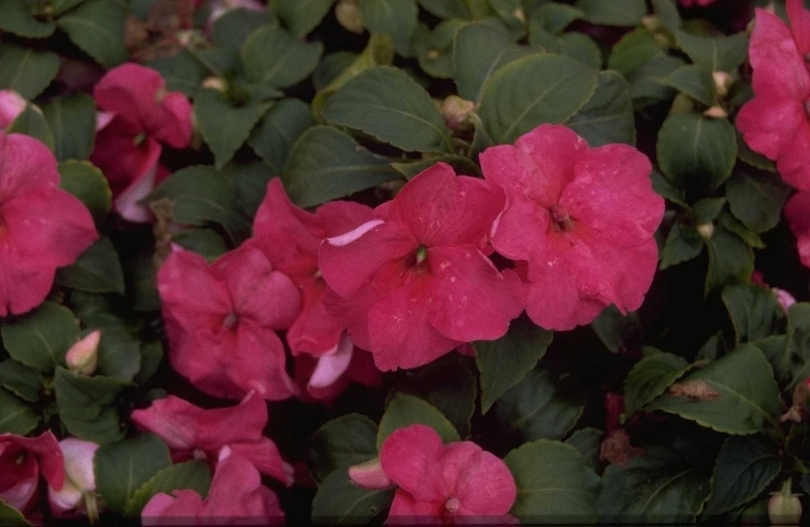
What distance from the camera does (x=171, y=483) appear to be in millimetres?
872

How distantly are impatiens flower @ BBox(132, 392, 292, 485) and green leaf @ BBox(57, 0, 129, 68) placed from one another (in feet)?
1.58

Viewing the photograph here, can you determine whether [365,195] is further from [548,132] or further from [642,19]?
[642,19]

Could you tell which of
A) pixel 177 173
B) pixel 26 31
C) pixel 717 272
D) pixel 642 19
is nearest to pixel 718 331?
pixel 717 272

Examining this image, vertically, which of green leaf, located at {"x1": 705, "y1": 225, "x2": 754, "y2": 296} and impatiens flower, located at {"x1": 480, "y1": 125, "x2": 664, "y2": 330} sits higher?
impatiens flower, located at {"x1": 480, "y1": 125, "x2": 664, "y2": 330}

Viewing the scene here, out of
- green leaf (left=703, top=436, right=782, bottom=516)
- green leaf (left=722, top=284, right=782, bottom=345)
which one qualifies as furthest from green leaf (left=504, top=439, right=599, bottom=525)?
green leaf (left=722, top=284, right=782, bottom=345)

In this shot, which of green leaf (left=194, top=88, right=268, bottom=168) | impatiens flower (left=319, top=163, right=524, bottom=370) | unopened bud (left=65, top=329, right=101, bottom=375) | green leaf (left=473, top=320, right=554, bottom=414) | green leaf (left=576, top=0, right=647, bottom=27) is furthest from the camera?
green leaf (left=576, top=0, right=647, bottom=27)

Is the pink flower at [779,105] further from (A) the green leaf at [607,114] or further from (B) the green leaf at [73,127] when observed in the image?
(B) the green leaf at [73,127]

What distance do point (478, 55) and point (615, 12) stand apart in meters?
0.27

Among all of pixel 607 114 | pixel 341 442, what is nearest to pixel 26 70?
pixel 341 442

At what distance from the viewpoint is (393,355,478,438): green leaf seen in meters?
0.92

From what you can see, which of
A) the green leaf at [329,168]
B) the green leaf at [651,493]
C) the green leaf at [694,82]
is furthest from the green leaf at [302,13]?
the green leaf at [651,493]

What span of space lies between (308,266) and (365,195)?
129 millimetres

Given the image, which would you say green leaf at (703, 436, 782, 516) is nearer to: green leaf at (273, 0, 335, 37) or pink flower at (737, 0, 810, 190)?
pink flower at (737, 0, 810, 190)

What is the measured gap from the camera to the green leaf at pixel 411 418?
88 cm
